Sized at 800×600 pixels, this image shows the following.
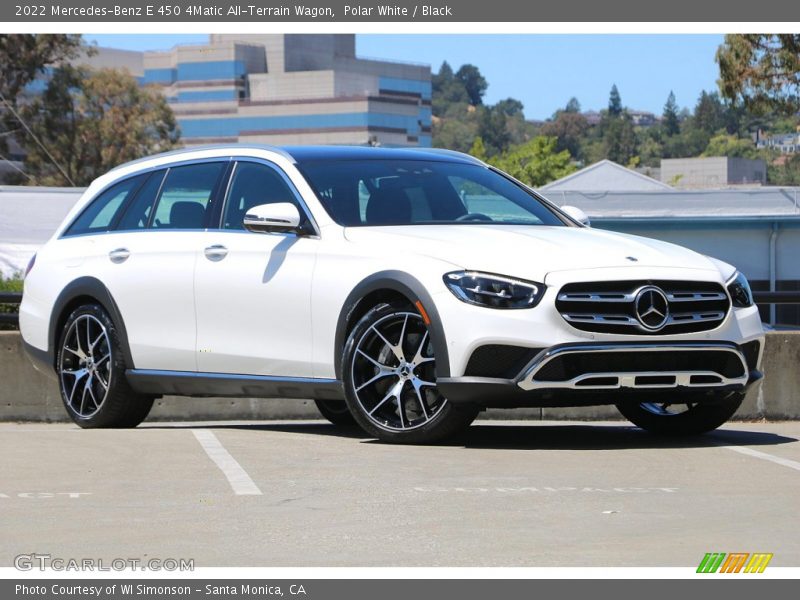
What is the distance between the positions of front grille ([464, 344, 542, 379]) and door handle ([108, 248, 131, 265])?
318cm

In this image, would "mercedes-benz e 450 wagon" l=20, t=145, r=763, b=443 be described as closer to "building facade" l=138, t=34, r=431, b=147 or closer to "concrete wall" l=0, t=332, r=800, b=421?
"concrete wall" l=0, t=332, r=800, b=421

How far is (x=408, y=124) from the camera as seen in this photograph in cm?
19238

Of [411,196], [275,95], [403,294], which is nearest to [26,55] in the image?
[411,196]

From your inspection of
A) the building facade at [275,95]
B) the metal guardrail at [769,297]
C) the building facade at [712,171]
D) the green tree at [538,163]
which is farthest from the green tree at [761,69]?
the building facade at [275,95]

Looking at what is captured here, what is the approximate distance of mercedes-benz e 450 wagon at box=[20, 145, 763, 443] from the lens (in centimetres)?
859

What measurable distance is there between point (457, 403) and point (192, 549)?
2.95m

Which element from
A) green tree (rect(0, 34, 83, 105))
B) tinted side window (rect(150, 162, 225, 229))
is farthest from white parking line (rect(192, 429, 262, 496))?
green tree (rect(0, 34, 83, 105))

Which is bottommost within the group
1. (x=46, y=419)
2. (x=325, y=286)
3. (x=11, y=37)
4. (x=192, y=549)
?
(x=46, y=419)

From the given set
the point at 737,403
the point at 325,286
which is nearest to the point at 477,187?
the point at 325,286

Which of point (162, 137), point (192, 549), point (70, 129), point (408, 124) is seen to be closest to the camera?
point (192, 549)

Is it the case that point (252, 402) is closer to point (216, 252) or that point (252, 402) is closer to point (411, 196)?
point (216, 252)

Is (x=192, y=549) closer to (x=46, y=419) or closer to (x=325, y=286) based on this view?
(x=325, y=286)

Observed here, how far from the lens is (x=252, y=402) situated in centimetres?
1298

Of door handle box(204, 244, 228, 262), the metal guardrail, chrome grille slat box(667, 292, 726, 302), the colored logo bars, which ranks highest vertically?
door handle box(204, 244, 228, 262)
